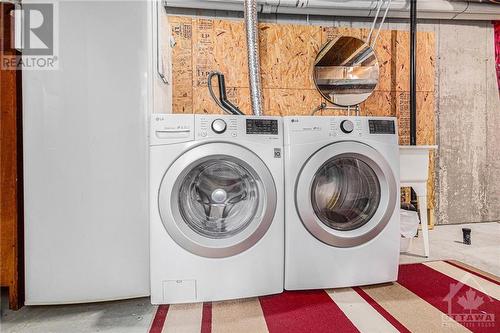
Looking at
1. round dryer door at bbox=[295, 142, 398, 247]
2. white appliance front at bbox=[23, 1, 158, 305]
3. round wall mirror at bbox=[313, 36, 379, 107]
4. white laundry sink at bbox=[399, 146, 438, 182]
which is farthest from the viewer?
round wall mirror at bbox=[313, 36, 379, 107]

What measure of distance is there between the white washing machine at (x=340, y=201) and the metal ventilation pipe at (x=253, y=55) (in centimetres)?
77

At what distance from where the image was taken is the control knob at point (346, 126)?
1485 mm

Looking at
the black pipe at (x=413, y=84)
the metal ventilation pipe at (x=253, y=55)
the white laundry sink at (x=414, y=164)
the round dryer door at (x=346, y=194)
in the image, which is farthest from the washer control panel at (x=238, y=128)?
the black pipe at (x=413, y=84)

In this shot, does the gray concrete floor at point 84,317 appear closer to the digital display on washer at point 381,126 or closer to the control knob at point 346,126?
the digital display on washer at point 381,126

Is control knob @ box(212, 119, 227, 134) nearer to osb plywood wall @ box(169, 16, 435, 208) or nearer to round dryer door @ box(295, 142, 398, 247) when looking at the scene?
round dryer door @ box(295, 142, 398, 247)

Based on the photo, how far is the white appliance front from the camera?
1314 mm

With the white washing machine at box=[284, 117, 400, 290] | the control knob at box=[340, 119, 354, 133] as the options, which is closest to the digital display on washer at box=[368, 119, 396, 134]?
the white washing machine at box=[284, 117, 400, 290]

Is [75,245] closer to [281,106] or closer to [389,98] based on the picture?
[281,106]

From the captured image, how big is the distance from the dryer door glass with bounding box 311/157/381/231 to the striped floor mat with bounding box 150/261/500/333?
376 millimetres

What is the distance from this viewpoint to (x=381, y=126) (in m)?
1.53

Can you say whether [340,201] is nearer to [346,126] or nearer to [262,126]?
[346,126]

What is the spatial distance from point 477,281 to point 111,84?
2192 mm

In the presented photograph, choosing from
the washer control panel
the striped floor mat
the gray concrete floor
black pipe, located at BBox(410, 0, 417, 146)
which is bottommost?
the gray concrete floor

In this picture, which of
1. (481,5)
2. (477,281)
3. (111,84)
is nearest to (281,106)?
(111,84)
